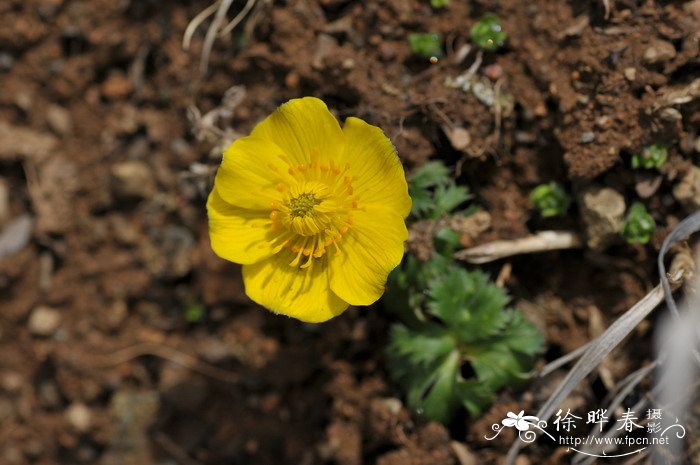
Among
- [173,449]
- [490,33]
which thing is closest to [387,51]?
[490,33]

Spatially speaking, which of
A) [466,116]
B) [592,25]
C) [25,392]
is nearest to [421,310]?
[466,116]

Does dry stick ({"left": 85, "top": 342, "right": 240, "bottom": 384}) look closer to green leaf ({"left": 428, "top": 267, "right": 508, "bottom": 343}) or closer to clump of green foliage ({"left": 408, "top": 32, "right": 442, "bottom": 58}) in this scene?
green leaf ({"left": 428, "top": 267, "right": 508, "bottom": 343})

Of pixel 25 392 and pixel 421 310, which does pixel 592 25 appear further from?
pixel 25 392

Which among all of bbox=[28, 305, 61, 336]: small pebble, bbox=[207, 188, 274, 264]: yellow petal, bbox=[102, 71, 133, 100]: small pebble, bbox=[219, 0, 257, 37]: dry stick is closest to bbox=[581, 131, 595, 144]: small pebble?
bbox=[207, 188, 274, 264]: yellow petal

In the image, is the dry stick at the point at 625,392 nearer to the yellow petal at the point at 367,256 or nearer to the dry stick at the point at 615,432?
the dry stick at the point at 615,432

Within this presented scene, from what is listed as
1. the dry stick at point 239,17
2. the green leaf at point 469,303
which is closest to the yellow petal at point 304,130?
the green leaf at point 469,303

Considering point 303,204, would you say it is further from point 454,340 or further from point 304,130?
point 454,340
